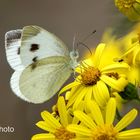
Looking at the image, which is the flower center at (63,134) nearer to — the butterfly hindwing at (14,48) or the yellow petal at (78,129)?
the yellow petal at (78,129)

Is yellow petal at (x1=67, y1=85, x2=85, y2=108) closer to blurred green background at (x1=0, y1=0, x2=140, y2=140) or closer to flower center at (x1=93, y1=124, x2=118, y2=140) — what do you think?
flower center at (x1=93, y1=124, x2=118, y2=140)

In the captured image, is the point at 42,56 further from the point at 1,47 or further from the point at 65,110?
the point at 1,47

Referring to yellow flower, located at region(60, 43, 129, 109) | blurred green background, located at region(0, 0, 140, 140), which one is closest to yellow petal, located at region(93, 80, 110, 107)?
yellow flower, located at region(60, 43, 129, 109)

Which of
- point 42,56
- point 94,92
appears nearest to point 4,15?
point 42,56

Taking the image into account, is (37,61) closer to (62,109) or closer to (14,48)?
(14,48)

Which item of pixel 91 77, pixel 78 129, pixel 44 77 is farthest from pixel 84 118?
pixel 44 77

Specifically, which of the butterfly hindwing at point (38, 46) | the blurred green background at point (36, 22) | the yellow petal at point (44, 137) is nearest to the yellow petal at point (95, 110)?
the yellow petal at point (44, 137)

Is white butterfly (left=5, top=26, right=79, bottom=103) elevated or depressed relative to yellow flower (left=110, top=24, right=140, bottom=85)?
elevated

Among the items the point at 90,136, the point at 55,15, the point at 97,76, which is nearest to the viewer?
the point at 90,136
